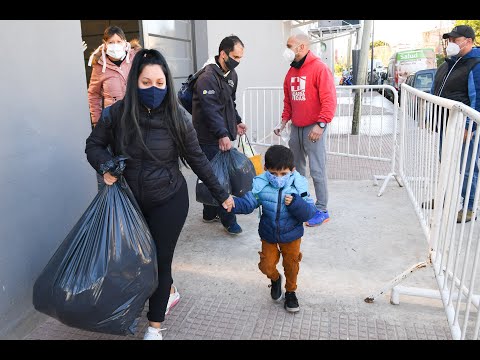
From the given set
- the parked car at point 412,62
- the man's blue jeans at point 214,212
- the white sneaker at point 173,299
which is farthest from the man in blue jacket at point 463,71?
the parked car at point 412,62

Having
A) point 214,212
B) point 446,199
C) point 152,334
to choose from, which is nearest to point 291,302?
point 152,334

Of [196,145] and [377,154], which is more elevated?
[196,145]

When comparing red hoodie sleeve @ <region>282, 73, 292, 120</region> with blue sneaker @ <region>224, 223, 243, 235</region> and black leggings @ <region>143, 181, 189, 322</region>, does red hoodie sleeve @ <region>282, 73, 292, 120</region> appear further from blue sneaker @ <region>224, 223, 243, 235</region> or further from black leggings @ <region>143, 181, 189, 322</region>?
black leggings @ <region>143, 181, 189, 322</region>

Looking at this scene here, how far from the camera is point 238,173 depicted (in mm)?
3672

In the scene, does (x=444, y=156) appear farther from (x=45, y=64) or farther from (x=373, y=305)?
(x=45, y=64)

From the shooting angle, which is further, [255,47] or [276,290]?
[255,47]

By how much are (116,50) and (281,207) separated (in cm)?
183

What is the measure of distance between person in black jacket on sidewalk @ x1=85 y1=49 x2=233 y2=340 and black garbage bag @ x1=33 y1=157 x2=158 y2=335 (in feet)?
0.32

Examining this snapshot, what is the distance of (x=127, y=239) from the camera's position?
218 centimetres

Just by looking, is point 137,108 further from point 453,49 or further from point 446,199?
point 453,49

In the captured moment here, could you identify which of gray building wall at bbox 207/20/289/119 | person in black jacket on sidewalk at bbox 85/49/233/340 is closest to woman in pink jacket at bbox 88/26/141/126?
person in black jacket on sidewalk at bbox 85/49/233/340

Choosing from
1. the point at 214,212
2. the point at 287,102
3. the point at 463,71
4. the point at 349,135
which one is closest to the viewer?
the point at 463,71

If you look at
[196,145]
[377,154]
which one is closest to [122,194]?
[196,145]
